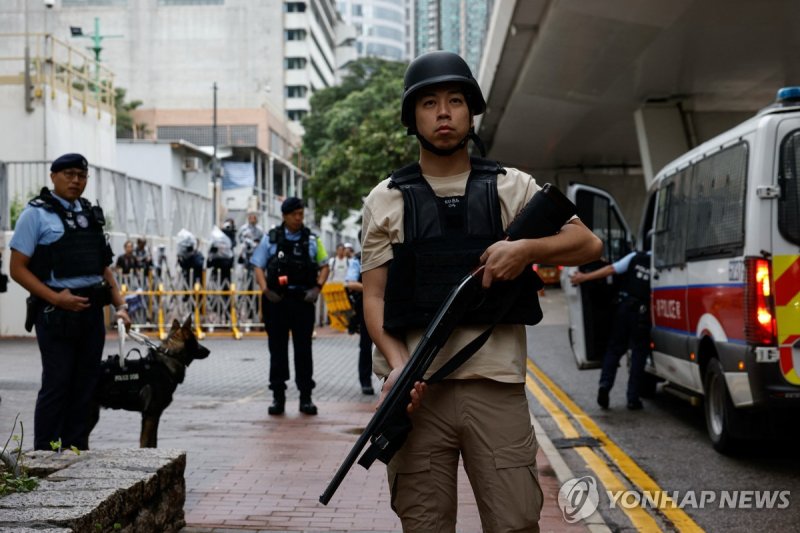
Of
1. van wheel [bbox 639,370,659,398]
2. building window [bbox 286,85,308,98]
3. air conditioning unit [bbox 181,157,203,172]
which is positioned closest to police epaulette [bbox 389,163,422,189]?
van wheel [bbox 639,370,659,398]

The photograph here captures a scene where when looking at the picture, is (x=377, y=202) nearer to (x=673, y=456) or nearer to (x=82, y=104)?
(x=673, y=456)

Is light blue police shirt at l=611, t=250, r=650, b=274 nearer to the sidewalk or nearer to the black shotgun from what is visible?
the sidewalk

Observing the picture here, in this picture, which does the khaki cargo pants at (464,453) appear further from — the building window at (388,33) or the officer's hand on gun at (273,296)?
the building window at (388,33)

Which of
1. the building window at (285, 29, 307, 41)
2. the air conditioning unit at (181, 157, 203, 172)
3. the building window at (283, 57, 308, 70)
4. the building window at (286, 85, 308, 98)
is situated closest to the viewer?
the air conditioning unit at (181, 157, 203, 172)

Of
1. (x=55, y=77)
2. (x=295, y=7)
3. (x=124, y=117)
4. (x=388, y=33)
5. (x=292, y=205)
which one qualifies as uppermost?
(x=388, y=33)

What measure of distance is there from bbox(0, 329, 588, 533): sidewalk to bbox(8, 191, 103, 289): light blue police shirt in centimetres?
147

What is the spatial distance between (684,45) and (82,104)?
54.0 ft

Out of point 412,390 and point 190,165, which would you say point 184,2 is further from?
point 412,390

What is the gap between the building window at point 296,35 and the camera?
90250 mm

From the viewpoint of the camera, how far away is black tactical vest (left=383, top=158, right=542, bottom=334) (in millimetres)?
3207

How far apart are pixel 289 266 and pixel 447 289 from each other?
6493 mm

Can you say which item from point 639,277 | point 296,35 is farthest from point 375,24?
point 639,277

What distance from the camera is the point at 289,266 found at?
9594 mm

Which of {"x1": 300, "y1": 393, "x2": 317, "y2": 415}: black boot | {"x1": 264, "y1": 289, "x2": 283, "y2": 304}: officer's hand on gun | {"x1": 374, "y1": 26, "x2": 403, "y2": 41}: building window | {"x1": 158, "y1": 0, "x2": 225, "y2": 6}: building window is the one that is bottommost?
{"x1": 300, "y1": 393, "x2": 317, "y2": 415}: black boot
